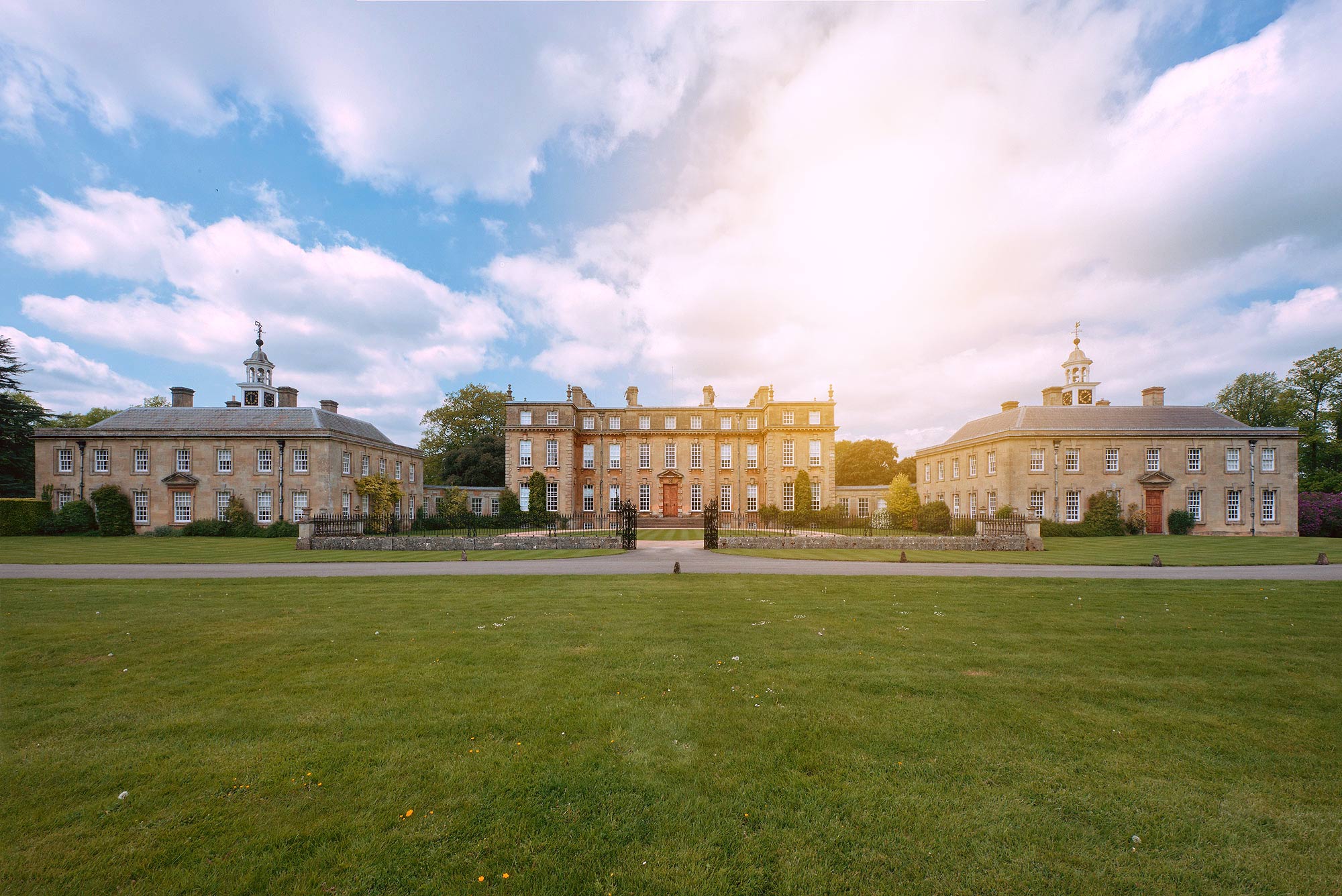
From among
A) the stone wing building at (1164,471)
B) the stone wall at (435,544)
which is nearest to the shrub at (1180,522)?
the stone wing building at (1164,471)

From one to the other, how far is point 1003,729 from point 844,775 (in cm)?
202

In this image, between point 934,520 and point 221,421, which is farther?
point 221,421

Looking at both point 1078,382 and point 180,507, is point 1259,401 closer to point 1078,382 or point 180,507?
point 1078,382

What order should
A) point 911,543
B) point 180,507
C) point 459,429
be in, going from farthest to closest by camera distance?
1. point 459,429
2. point 180,507
3. point 911,543

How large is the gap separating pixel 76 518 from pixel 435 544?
28.7 meters

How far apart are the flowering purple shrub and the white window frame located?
7758cm

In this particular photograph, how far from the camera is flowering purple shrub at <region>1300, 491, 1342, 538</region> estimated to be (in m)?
36.0

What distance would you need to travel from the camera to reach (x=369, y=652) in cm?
744

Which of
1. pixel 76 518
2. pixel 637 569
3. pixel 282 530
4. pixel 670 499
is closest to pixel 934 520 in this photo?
pixel 637 569

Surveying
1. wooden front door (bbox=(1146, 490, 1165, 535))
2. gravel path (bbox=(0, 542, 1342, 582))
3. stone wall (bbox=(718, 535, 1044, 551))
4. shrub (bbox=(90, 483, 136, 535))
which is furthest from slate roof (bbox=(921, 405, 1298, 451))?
shrub (bbox=(90, 483, 136, 535))

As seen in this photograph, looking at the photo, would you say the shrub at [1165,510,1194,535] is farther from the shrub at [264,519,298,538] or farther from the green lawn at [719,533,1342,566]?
the shrub at [264,519,298,538]

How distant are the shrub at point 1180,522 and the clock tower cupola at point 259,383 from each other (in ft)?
220

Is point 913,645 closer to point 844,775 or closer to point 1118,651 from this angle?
point 1118,651

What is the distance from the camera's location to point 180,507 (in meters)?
34.8
